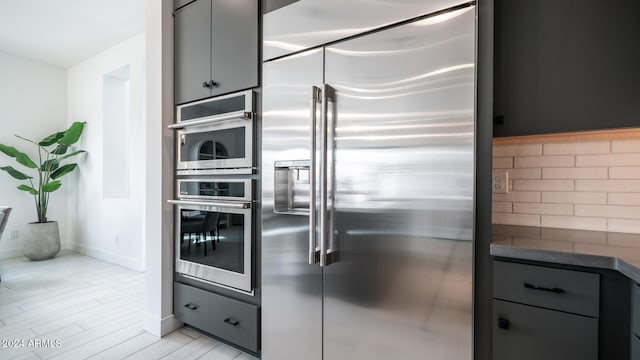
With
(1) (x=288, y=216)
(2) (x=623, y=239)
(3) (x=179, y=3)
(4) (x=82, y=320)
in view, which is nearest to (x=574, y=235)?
(2) (x=623, y=239)

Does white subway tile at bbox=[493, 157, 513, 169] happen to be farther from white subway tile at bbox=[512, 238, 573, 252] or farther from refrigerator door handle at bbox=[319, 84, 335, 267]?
refrigerator door handle at bbox=[319, 84, 335, 267]

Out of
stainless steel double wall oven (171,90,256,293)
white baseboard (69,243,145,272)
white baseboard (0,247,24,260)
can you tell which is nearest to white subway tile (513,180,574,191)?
stainless steel double wall oven (171,90,256,293)

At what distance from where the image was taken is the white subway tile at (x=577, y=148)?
1380mm

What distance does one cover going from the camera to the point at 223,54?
1863 millimetres

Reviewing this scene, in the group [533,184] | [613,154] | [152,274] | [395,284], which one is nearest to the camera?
[395,284]

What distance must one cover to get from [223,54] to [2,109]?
4440 millimetres

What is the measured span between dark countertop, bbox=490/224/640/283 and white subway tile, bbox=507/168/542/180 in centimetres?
33

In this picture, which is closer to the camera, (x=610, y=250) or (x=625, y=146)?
(x=610, y=250)

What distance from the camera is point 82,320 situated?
2.39m

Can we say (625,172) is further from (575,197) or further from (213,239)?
(213,239)

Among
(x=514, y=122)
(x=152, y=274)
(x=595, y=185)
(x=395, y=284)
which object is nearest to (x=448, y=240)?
(x=395, y=284)

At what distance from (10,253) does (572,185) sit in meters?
6.58

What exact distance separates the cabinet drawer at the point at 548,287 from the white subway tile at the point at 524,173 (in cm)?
72

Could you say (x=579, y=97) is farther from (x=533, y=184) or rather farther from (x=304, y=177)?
(x=304, y=177)
